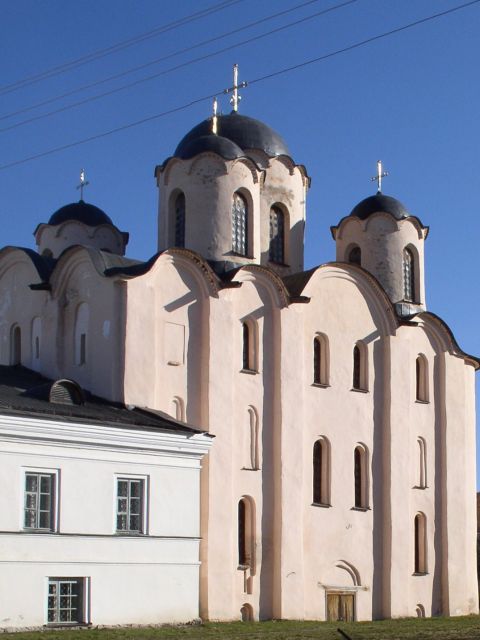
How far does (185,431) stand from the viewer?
960 inches

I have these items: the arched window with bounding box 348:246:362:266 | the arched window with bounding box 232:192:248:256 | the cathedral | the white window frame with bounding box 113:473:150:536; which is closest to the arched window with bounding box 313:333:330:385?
the cathedral

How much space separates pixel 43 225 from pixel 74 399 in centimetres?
1078

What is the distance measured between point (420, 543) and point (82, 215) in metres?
12.6

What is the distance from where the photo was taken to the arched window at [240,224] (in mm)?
30344

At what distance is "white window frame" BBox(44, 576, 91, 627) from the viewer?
21.8 metres

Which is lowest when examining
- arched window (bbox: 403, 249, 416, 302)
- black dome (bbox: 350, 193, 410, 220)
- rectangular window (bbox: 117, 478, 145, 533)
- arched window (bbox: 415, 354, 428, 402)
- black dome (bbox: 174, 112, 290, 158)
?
rectangular window (bbox: 117, 478, 145, 533)

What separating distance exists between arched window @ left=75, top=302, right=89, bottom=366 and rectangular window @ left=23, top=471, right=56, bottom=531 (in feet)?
17.4

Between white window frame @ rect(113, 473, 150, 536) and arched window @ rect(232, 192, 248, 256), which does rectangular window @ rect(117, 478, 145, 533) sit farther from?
arched window @ rect(232, 192, 248, 256)

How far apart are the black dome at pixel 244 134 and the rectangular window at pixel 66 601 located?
14086 mm

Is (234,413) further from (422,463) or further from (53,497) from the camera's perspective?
(422,463)

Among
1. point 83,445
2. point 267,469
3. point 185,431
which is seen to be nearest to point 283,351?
point 267,469

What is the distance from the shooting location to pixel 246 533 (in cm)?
2767

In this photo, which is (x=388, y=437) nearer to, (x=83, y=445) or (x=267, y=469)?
(x=267, y=469)

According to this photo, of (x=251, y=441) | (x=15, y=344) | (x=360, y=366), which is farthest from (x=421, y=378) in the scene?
(x=15, y=344)
